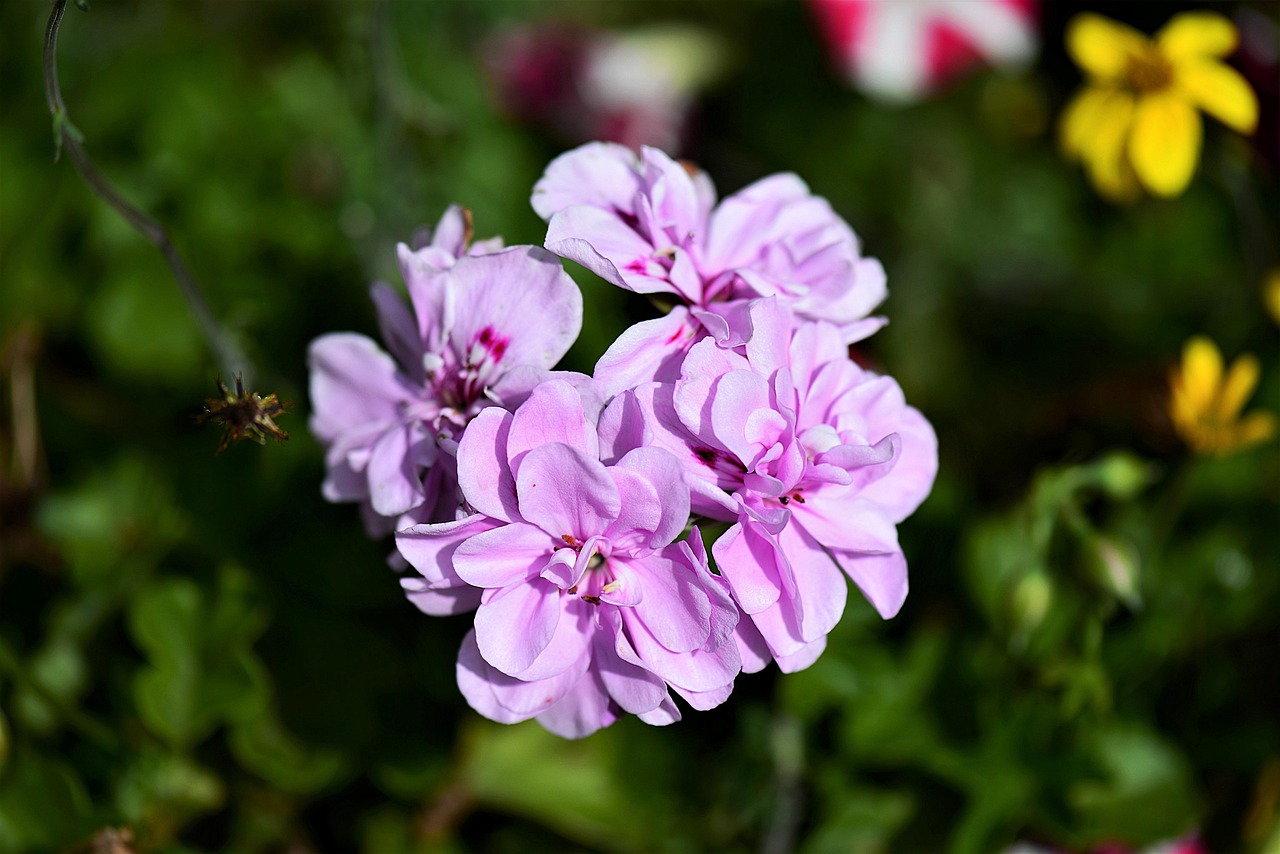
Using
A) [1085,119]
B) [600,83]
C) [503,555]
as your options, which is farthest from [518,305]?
[600,83]

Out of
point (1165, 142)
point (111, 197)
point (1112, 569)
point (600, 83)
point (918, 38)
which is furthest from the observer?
point (600, 83)

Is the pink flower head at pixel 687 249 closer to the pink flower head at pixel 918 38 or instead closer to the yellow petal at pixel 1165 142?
the yellow petal at pixel 1165 142

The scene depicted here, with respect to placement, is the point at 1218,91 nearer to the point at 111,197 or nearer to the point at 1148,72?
the point at 1148,72

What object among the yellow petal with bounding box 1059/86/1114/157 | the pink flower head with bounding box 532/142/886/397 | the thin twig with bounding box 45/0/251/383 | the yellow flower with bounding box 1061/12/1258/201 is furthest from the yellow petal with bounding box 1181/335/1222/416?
the thin twig with bounding box 45/0/251/383

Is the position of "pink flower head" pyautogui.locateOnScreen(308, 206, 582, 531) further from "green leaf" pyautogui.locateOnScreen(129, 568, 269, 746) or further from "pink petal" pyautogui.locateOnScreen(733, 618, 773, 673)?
"green leaf" pyautogui.locateOnScreen(129, 568, 269, 746)

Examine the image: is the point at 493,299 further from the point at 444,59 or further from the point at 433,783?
the point at 444,59

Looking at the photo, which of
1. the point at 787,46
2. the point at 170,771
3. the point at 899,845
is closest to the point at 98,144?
the point at 170,771
